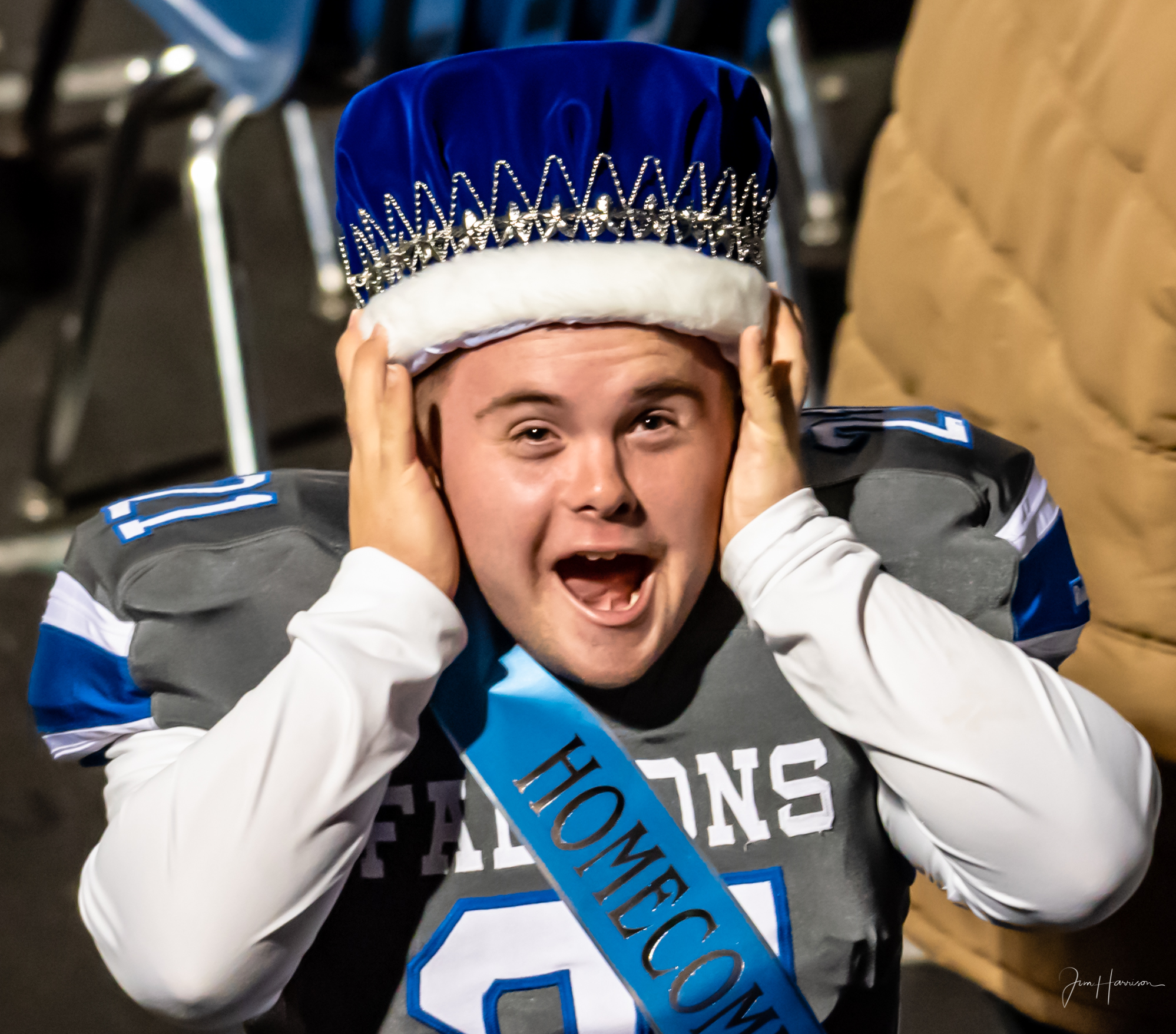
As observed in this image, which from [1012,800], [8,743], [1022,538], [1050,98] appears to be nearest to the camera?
[1012,800]

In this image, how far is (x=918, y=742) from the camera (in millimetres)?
812

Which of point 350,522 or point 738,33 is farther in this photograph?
point 738,33

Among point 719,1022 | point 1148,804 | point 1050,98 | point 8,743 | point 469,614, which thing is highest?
point 1050,98

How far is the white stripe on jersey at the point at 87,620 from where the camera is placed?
880 mm

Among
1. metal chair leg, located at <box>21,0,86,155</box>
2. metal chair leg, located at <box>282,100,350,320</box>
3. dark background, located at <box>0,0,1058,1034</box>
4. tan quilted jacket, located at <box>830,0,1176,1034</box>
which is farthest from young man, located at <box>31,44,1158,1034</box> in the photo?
metal chair leg, located at <box>21,0,86,155</box>

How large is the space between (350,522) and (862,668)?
30 cm

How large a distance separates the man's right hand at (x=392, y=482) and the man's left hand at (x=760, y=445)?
0.55 ft

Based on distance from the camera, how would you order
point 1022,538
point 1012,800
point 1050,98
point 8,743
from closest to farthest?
point 1012,800
point 1022,538
point 1050,98
point 8,743

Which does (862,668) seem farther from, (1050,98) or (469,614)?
(1050,98)

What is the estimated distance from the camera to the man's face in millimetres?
797

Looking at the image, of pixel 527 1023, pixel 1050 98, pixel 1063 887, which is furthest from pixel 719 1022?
pixel 1050 98

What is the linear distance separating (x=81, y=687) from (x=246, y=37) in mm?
926

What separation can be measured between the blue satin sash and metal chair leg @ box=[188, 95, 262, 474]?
0.80 metres

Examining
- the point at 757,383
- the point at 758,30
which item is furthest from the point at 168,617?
the point at 758,30
